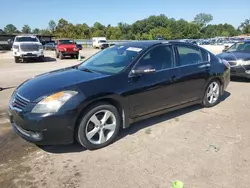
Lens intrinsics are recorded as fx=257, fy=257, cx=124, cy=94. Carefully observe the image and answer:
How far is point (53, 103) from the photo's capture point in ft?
11.5

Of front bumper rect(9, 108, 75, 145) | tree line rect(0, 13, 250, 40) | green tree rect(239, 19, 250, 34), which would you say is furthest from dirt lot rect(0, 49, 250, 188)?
green tree rect(239, 19, 250, 34)

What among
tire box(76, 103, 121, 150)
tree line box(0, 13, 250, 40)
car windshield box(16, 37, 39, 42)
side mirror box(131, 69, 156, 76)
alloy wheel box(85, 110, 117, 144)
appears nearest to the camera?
tire box(76, 103, 121, 150)

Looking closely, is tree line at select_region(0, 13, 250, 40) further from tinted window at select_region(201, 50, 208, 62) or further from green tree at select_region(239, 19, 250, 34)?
tinted window at select_region(201, 50, 208, 62)

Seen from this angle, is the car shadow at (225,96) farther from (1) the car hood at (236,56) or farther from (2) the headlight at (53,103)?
(2) the headlight at (53,103)

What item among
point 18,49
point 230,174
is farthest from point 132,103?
point 18,49

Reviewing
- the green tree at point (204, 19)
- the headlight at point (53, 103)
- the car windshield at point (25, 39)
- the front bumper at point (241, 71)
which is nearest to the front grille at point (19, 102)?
the headlight at point (53, 103)

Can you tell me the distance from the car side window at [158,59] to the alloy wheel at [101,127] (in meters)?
1.01

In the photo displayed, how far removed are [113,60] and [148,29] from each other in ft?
374

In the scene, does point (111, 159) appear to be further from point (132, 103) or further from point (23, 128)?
point (23, 128)

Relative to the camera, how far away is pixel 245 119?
517cm

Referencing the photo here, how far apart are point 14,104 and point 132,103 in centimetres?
181

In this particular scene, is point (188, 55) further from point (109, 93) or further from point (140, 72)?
point (109, 93)

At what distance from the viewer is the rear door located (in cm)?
502

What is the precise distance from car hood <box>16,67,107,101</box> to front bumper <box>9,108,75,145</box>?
307mm
